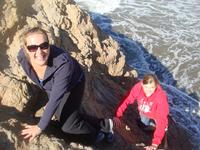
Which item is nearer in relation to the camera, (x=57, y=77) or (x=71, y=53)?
(x=57, y=77)

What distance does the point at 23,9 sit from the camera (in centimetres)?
648

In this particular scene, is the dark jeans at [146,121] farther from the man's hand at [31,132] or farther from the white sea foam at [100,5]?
the white sea foam at [100,5]

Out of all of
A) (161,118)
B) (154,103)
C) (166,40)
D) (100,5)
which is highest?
(154,103)

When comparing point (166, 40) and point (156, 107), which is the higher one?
point (156, 107)

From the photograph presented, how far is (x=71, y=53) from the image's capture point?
22.1 ft

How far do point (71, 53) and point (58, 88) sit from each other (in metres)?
2.46

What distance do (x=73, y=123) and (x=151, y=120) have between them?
1.85 meters

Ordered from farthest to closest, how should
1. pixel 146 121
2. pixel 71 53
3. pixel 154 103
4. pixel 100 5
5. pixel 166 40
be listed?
pixel 100 5, pixel 166 40, pixel 71 53, pixel 146 121, pixel 154 103

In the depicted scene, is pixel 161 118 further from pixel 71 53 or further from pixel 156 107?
pixel 71 53

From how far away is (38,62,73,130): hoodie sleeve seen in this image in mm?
4293

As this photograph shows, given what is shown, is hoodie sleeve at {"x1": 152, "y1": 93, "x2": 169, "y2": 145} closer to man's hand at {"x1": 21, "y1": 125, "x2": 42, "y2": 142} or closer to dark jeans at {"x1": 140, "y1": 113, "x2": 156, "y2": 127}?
dark jeans at {"x1": 140, "y1": 113, "x2": 156, "y2": 127}

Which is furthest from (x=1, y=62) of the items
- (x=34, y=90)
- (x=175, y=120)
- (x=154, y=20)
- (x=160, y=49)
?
(x=154, y=20)

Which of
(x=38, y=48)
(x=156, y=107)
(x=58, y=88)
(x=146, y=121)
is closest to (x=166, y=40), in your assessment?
(x=146, y=121)

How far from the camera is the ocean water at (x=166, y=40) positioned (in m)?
9.98
